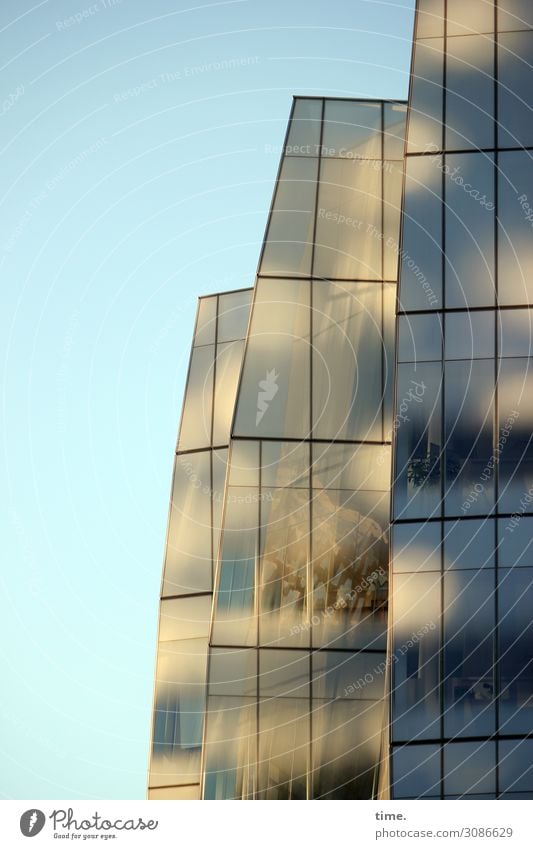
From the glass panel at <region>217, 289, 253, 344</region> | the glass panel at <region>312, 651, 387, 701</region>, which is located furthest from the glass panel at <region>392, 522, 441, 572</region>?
the glass panel at <region>217, 289, 253, 344</region>

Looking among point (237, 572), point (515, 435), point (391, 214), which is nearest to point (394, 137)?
point (391, 214)

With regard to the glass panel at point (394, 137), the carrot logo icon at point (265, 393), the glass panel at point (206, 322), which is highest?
the glass panel at point (206, 322)

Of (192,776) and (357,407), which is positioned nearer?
(357,407)

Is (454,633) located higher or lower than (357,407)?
lower

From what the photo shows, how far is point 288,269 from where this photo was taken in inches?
1248

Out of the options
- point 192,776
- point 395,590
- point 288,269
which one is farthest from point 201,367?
point 395,590

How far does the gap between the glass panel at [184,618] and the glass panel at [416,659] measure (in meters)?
14.9

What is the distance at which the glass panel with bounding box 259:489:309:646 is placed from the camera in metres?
30.0

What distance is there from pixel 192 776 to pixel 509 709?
16218 mm

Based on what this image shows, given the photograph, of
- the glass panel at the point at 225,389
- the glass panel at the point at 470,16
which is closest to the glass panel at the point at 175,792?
the glass panel at the point at 225,389

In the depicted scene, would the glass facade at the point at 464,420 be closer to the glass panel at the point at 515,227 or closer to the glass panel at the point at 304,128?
the glass panel at the point at 515,227

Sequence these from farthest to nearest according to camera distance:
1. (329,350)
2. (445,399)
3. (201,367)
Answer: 1. (201,367)
2. (329,350)
3. (445,399)

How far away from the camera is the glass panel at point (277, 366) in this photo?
1216 inches

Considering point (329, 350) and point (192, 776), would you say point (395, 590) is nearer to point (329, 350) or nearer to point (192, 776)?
point (329, 350)
